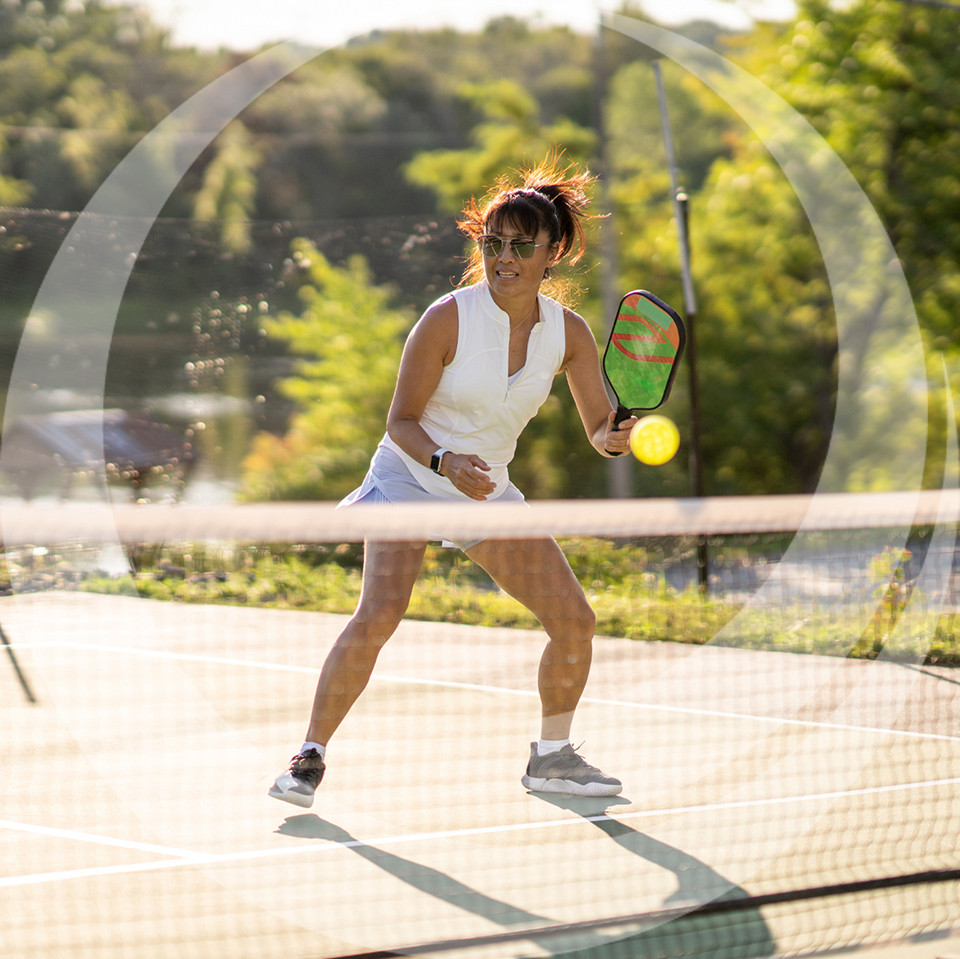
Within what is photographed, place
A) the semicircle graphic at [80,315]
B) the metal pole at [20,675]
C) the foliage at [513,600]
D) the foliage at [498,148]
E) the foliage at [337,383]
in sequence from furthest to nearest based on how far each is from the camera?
the foliage at [498,148]
the foliage at [337,383]
the semicircle graphic at [80,315]
the foliage at [513,600]
the metal pole at [20,675]

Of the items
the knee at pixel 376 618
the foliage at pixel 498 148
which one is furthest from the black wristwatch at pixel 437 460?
the foliage at pixel 498 148

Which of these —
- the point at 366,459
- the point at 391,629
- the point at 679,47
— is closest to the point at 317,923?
the point at 391,629

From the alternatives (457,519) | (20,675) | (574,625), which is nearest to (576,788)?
(574,625)

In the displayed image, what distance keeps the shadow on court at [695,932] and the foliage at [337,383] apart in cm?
964

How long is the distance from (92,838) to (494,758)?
1.49 meters

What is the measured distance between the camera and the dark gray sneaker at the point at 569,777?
380 cm

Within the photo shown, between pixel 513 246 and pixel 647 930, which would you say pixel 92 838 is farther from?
pixel 513 246

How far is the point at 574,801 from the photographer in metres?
3.78

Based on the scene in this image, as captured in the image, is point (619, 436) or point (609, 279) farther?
point (609, 279)

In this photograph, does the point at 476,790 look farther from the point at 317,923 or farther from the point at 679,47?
the point at 679,47

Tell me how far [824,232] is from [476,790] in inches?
410

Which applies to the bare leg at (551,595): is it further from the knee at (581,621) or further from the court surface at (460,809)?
the court surface at (460,809)

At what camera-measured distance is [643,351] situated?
134 inches

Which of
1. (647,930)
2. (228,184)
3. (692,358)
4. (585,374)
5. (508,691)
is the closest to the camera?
(647,930)
